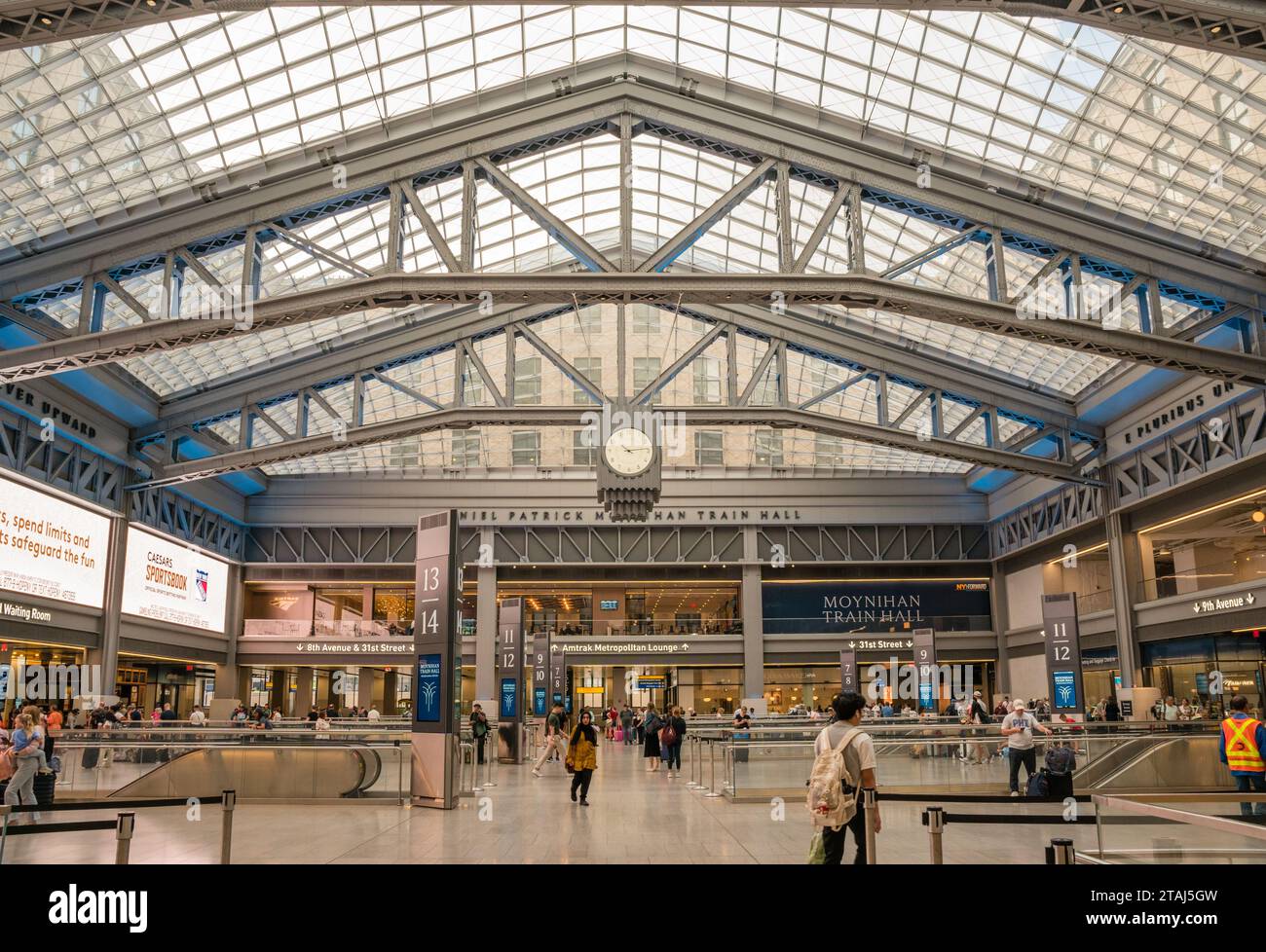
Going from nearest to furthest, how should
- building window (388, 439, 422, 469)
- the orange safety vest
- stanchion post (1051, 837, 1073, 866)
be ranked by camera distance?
stanchion post (1051, 837, 1073, 866), the orange safety vest, building window (388, 439, 422, 469)

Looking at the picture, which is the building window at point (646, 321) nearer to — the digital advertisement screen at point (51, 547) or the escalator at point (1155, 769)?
the digital advertisement screen at point (51, 547)

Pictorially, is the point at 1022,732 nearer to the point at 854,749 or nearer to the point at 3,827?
the point at 854,749

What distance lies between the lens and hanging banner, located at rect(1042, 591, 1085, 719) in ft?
92.4

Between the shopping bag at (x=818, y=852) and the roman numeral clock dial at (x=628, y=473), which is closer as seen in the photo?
the shopping bag at (x=818, y=852)

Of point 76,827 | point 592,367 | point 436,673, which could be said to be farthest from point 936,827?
point 592,367

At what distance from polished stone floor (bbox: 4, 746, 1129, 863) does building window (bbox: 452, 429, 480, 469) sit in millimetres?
31448

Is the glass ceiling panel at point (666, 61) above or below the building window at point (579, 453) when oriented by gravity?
above

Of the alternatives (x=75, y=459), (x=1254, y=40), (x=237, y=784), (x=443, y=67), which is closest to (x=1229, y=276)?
(x=1254, y=40)

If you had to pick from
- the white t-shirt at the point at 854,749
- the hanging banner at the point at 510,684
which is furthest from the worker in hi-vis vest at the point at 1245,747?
the hanging banner at the point at 510,684

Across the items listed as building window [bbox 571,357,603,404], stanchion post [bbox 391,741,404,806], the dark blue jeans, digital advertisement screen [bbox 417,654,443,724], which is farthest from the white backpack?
building window [bbox 571,357,603,404]

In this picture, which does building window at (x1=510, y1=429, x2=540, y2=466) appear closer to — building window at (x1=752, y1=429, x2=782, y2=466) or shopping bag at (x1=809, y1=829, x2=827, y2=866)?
building window at (x1=752, y1=429, x2=782, y2=466)

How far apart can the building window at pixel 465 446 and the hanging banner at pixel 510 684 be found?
16.8m

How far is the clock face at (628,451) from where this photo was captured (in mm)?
27906
